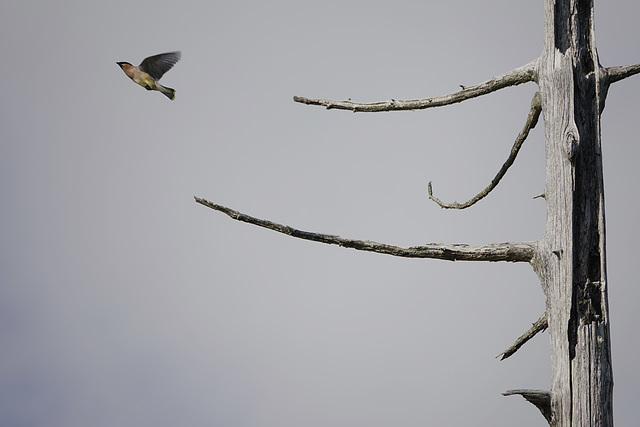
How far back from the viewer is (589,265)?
2.97m

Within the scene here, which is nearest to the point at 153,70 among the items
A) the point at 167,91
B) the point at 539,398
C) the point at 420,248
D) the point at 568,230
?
the point at 167,91

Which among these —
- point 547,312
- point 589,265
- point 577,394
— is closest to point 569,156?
point 589,265

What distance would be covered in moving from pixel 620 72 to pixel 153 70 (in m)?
2.75

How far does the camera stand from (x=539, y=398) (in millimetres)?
2904

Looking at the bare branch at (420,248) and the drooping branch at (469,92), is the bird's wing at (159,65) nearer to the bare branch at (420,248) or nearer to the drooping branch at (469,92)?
the bare branch at (420,248)

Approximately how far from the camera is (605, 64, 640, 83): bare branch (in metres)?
3.15

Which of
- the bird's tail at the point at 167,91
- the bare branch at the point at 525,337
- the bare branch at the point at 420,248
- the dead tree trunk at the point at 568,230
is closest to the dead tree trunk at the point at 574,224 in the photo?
the dead tree trunk at the point at 568,230

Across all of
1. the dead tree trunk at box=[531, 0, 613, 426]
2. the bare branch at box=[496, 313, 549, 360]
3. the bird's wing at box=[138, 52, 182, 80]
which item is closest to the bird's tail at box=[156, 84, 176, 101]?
the bird's wing at box=[138, 52, 182, 80]

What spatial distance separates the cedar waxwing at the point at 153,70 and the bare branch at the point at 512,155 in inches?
74.9

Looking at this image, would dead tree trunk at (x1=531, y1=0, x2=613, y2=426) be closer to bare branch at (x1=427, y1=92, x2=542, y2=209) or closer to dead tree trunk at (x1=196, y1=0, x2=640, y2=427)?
dead tree trunk at (x1=196, y1=0, x2=640, y2=427)

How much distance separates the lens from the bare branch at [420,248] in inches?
117

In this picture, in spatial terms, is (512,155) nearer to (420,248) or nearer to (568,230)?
(568,230)

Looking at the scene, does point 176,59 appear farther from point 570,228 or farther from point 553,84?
point 570,228

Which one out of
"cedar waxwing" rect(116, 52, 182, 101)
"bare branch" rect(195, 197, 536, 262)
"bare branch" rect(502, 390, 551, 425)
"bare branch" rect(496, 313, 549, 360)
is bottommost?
"bare branch" rect(502, 390, 551, 425)
